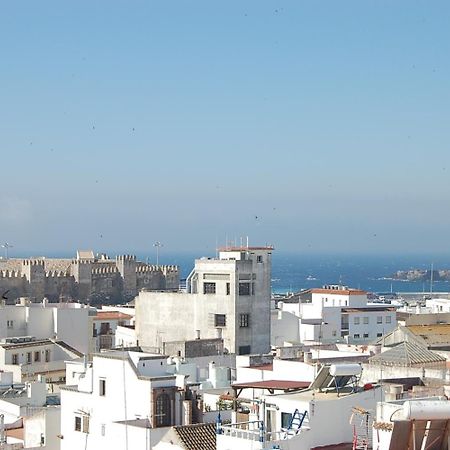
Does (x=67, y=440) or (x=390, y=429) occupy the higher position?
(x=390, y=429)

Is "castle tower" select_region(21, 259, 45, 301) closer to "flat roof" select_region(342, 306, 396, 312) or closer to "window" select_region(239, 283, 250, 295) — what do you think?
"flat roof" select_region(342, 306, 396, 312)

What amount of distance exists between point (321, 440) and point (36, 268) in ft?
270

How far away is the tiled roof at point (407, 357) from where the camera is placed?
28.6 metres

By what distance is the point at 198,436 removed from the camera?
22688 millimetres

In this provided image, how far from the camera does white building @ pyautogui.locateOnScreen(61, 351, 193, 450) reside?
24.5 metres

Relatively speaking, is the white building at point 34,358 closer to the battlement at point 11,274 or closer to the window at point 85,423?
the window at point 85,423

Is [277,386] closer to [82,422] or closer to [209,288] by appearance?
[82,422]

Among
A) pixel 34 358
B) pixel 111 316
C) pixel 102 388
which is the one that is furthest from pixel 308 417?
pixel 111 316

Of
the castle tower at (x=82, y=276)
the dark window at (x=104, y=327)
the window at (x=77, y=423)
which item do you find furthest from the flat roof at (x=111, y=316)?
the castle tower at (x=82, y=276)

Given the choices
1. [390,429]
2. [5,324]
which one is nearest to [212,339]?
[5,324]

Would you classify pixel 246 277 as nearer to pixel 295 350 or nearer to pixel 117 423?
pixel 295 350

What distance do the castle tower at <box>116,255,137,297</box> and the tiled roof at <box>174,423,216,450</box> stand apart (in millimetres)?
84205

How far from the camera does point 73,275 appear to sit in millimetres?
104438

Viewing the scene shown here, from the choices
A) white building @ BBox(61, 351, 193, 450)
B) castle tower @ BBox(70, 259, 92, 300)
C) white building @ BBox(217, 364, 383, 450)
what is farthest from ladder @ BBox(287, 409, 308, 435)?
castle tower @ BBox(70, 259, 92, 300)
